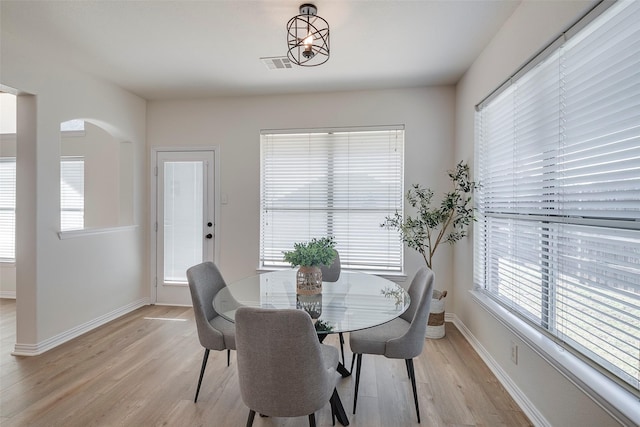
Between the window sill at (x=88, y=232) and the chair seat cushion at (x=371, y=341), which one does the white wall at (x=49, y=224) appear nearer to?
the window sill at (x=88, y=232)

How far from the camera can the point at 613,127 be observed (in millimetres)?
1417

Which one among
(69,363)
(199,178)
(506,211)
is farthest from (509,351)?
(199,178)

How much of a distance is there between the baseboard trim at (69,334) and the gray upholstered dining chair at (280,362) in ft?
8.48

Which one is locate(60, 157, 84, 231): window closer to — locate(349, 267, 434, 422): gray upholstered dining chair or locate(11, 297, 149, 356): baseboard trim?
locate(11, 297, 149, 356): baseboard trim

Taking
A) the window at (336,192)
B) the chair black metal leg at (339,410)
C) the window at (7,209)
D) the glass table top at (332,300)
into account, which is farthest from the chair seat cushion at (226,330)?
the window at (7,209)

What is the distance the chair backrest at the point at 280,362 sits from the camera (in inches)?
53.1

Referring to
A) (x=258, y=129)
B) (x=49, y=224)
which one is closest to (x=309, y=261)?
(x=258, y=129)

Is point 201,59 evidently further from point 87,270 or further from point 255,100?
point 87,270

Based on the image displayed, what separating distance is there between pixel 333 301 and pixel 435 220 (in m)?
1.65

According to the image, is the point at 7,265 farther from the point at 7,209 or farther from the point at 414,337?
the point at 414,337

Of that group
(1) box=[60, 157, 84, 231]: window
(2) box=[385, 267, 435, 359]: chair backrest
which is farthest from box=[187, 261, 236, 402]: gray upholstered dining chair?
(1) box=[60, 157, 84, 231]: window

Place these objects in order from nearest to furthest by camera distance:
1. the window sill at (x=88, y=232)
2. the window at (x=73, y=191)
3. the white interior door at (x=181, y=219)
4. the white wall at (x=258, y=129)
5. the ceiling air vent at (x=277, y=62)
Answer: the ceiling air vent at (x=277, y=62), the window sill at (x=88, y=232), the white wall at (x=258, y=129), the white interior door at (x=181, y=219), the window at (x=73, y=191)

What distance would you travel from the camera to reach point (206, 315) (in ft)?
7.39

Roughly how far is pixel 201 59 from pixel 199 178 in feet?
5.21
